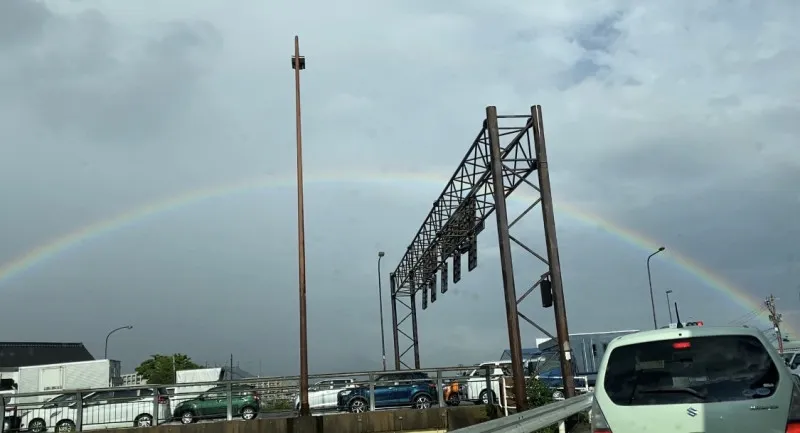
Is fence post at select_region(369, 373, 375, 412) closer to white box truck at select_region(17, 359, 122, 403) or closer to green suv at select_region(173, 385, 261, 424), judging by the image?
green suv at select_region(173, 385, 261, 424)

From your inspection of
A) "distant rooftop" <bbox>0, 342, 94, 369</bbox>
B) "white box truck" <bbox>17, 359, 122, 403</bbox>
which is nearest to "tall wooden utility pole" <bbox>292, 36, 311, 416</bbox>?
"white box truck" <bbox>17, 359, 122, 403</bbox>

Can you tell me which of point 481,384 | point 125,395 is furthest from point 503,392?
point 125,395

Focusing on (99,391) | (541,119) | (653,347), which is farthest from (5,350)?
(653,347)

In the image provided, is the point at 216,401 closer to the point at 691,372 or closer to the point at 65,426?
the point at 65,426

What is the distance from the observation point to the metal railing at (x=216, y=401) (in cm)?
1977

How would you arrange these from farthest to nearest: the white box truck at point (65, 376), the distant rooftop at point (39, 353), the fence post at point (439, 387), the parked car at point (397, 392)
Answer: the distant rooftop at point (39, 353) < the white box truck at point (65, 376) < the parked car at point (397, 392) < the fence post at point (439, 387)

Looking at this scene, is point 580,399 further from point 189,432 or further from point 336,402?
point 336,402

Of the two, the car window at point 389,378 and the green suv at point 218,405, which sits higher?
the car window at point 389,378

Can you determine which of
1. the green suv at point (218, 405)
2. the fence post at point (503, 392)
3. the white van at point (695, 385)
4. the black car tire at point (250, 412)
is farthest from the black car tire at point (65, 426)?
the white van at point (695, 385)

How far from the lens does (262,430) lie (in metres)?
18.0

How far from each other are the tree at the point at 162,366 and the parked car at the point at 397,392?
204ft

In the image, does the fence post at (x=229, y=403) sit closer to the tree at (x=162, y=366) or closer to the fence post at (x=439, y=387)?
the fence post at (x=439, y=387)

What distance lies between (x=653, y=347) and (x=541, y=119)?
501 inches

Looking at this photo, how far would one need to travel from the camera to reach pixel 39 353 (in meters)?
95.1
